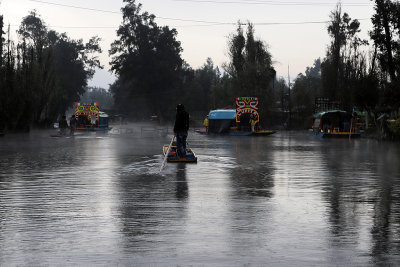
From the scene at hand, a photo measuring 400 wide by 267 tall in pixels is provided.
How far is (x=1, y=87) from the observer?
52188mm

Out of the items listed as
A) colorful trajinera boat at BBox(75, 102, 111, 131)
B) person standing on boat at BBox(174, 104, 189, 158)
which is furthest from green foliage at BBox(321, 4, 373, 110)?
person standing on boat at BBox(174, 104, 189, 158)

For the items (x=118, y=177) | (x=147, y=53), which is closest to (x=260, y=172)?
(x=118, y=177)

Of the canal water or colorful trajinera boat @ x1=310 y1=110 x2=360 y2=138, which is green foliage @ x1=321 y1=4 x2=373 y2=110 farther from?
the canal water

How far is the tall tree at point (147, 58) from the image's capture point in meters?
107

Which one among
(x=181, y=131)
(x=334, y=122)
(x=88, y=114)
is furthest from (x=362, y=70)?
(x=181, y=131)

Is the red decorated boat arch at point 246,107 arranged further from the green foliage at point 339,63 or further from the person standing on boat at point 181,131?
the person standing on boat at point 181,131

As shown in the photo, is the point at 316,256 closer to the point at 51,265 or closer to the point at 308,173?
the point at 51,265

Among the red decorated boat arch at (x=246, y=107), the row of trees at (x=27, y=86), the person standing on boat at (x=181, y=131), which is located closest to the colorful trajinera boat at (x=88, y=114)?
the row of trees at (x=27, y=86)

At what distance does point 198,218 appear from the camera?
30.7ft

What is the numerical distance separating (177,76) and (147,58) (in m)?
7.13

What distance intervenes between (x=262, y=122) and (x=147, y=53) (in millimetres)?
35788

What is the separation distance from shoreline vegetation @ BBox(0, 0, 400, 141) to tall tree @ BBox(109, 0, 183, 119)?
6.3 inches

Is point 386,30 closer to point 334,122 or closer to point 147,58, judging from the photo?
point 334,122

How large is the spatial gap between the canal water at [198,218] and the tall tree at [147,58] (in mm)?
90014
